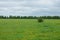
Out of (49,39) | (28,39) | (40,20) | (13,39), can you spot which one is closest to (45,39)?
(49,39)

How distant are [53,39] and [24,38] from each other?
107 inches

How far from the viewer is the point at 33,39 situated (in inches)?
642

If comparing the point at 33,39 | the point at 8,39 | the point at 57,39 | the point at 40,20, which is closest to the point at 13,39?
the point at 8,39

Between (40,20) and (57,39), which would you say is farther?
(40,20)

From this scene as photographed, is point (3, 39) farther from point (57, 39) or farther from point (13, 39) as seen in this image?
point (57, 39)

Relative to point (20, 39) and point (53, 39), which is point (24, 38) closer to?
point (20, 39)

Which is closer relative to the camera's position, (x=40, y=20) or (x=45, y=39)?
(x=45, y=39)

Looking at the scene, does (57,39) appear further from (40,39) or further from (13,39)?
(13,39)

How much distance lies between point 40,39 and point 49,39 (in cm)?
80

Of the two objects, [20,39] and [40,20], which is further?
[40,20]

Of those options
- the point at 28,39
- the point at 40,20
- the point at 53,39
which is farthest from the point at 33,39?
the point at 40,20

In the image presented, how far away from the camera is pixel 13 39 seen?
16.1m

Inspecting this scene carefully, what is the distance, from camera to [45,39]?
1625 centimetres

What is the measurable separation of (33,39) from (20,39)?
1176 millimetres
